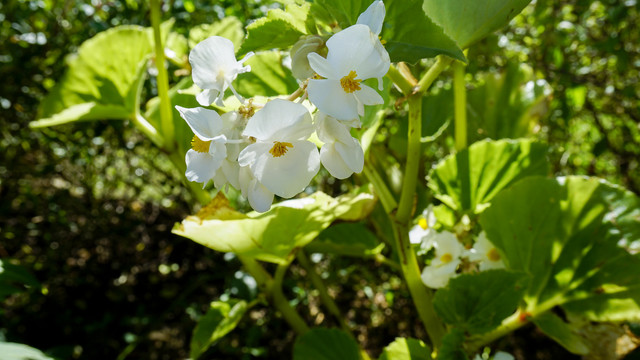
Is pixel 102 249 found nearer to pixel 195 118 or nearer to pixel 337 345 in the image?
pixel 337 345

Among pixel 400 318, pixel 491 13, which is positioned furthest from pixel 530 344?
pixel 491 13

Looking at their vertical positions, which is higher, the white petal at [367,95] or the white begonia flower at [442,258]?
the white petal at [367,95]

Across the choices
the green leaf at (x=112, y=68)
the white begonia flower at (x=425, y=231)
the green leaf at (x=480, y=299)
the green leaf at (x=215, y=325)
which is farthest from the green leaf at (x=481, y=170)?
the green leaf at (x=112, y=68)

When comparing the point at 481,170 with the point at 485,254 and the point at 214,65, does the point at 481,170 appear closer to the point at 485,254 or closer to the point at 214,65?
the point at 485,254

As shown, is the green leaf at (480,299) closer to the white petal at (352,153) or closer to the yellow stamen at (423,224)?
the yellow stamen at (423,224)

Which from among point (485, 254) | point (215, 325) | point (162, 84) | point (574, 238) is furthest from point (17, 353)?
point (574, 238)

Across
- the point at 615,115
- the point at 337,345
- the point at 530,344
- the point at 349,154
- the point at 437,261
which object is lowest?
the point at 530,344

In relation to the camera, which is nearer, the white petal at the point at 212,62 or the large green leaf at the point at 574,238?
the white petal at the point at 212,62
